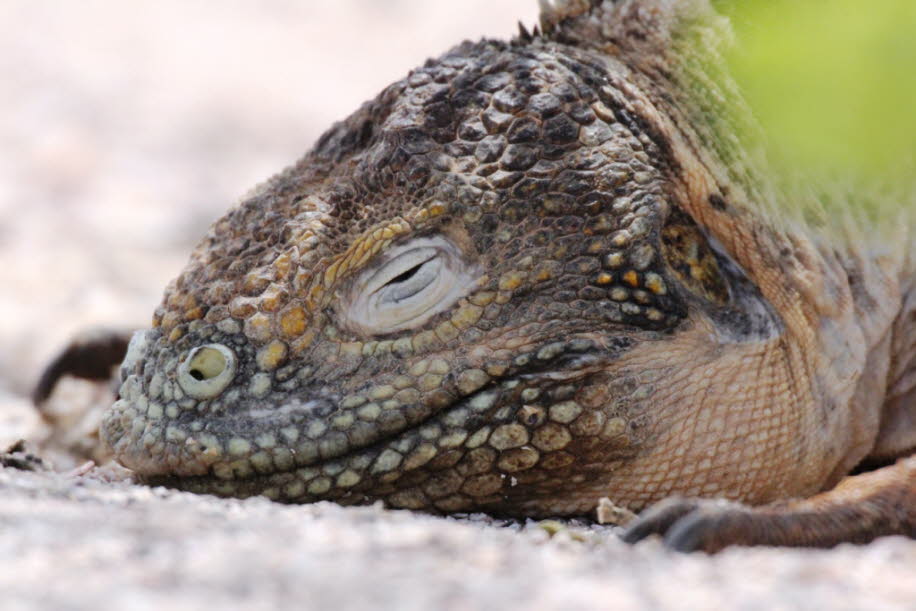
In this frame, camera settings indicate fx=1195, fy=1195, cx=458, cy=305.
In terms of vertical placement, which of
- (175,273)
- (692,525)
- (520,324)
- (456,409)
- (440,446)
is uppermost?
(175,273)

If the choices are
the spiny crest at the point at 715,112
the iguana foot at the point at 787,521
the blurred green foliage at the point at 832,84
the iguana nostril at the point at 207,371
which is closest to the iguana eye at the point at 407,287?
the iguana nostril at the point at 207,371

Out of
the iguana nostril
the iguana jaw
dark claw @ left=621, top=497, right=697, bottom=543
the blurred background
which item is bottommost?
dark claw @ left=621, top=497, right=697, bottom=543

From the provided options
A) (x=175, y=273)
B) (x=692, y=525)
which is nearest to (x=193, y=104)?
(x=175, y=273)

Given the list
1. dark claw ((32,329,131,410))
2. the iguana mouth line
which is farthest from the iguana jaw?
dark claw ((32,329,131,410))

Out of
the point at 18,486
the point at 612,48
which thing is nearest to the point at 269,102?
the point at 612,48

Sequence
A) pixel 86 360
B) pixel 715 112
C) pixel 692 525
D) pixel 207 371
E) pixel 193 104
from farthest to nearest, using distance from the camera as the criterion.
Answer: pixel 193 104
pixel 86 360
pixel 715 112
pixel 207 371
pixel 692 525

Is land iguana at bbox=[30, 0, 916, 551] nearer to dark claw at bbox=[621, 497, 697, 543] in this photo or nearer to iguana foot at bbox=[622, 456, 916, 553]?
iguana foot at bbox=[622, 456, 916, 553]

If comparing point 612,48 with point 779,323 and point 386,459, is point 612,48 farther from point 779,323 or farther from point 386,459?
point 386,459

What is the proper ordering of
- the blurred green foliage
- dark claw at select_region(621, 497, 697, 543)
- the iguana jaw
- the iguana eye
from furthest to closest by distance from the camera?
the blurred green foliage, the iguana eye, the iguana jaw, dark claw at select_region(621, 497, 697, 543)

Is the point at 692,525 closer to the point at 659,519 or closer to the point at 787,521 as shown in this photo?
the point at 659,519
